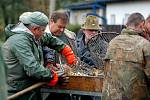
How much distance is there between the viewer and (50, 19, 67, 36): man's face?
25.8 ft

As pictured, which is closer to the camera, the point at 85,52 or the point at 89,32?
the point at 85,52

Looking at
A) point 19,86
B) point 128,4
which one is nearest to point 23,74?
point 19,86

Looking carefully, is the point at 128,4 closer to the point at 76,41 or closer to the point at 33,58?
the point at 76,41

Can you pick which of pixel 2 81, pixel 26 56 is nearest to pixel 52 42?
pixel 26 56

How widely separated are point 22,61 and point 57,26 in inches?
57.9

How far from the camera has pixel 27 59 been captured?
6.52 m

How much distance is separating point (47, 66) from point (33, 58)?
876mm

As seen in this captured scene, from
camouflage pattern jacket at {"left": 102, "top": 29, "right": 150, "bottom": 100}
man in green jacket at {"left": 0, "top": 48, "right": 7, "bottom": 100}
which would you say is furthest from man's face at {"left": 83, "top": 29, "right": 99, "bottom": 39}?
man in green jacket at {"left": 0, "top": 48, "right": 7, "bottom": 100}

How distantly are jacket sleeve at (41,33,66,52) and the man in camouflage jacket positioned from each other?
1.13 metres

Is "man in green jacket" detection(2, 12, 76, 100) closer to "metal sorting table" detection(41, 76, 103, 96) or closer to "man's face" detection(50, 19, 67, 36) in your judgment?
"metal sorting table" detection(41, 76, 103, 96)

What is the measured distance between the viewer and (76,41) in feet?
29.1

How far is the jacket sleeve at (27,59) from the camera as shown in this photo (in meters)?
6.53

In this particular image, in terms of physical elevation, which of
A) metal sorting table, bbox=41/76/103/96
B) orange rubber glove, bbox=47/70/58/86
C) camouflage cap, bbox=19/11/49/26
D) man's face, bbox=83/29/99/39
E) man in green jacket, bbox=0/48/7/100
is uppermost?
camouflage cap, bbox=19/11/49/26

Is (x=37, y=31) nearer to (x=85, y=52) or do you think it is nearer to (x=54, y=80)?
(x=54, y=80)
